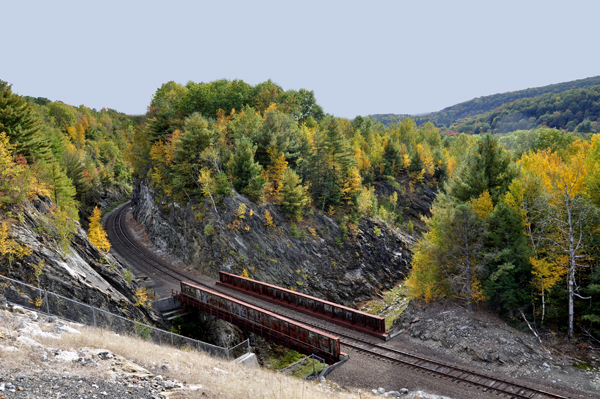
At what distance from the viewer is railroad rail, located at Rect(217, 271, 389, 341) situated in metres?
22.3

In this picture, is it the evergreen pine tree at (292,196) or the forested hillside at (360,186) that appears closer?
the forested hillside at (360,186)

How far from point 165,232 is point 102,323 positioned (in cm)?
2725

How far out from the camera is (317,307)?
83.6 ft

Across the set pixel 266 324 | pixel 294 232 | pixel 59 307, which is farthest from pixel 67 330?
pixel 294 232


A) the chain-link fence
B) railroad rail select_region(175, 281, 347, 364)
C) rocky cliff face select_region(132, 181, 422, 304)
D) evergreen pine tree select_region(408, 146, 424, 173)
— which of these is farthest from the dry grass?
evergreen pine tree select_region(408, 146, 424, 173)

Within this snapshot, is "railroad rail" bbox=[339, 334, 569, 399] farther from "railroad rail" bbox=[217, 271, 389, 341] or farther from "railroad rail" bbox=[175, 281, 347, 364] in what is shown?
"railroad rail" bbox=[175, 281, 347, 364]

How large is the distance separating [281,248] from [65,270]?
74.1 ft

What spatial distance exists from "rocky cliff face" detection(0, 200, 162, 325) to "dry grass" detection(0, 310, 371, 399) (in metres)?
5.38

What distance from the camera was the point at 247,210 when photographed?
128 ft

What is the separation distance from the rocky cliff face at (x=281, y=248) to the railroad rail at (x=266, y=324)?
845 centimetres

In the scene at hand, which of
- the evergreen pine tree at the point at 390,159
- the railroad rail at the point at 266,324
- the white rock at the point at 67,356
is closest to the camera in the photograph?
the white rock at the point at 67,356

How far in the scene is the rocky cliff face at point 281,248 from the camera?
3753cm

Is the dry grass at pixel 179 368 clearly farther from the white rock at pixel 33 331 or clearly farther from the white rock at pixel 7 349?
the white rock at pixel 33 331

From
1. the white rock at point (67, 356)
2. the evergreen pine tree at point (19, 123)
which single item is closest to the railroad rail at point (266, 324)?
the white rock at point (67, 356)
